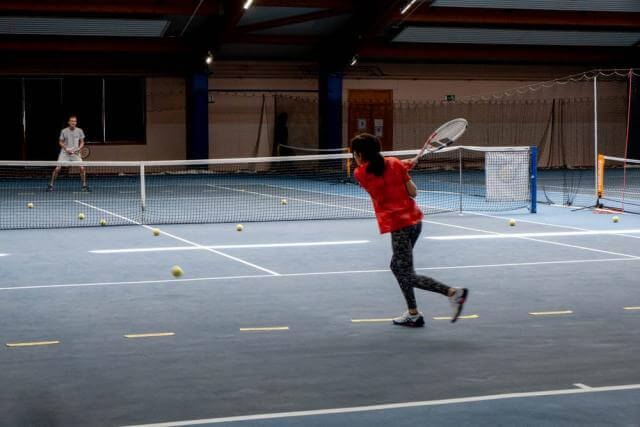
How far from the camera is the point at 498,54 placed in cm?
3122

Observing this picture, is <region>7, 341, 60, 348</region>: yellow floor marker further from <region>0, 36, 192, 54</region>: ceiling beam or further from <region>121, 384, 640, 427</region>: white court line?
<region>0, 36, 192, 54</region>: ceiling beam

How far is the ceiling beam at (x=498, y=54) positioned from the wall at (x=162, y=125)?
19.4ft

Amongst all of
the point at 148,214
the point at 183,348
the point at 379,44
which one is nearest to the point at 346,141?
the point at 379,44

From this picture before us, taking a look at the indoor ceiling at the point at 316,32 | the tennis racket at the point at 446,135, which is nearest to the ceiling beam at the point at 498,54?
the indoor ceiling at the point at 316,32

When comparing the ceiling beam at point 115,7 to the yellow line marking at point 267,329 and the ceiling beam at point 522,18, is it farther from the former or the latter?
the yellow line marking at point 267,329

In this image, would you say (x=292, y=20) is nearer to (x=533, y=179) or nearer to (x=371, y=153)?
(x=533, y=179)

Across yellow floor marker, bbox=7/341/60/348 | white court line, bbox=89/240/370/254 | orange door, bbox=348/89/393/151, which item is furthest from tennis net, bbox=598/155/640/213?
yellow floor marker, bbox=7/341/60/348

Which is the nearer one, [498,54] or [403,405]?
[403,405]

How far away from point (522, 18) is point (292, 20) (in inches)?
267

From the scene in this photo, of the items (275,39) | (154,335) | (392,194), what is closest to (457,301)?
(392,194)

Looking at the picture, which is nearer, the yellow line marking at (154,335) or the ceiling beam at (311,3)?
the yellow line marking at (154,335)

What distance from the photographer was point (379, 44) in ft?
97.8

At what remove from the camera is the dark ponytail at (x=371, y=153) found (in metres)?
6.76

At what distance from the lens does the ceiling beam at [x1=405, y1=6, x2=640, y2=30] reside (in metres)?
27.6
